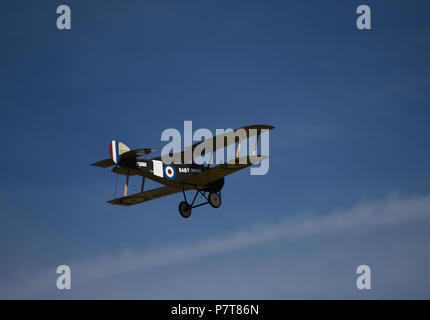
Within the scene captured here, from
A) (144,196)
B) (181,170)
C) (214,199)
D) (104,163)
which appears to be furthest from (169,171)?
(144,196)

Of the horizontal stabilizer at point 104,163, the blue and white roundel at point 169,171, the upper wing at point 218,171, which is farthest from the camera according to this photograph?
the blue and white roundel at point 169,171

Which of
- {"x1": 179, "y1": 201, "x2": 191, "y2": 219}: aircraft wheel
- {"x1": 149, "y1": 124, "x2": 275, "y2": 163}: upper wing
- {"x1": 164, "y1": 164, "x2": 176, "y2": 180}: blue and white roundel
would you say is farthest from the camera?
{"x1": 179, "y1": 201, "x2": 191, "y2": 219}: aircraft wheel

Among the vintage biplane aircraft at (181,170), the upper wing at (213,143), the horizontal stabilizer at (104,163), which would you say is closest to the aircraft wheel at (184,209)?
the vintage biplane aircraft at (181,170)

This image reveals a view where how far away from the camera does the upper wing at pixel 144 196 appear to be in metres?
29.3

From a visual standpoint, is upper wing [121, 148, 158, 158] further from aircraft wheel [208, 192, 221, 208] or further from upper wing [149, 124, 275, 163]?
aircraft wheel [208, 192, 221, 208]

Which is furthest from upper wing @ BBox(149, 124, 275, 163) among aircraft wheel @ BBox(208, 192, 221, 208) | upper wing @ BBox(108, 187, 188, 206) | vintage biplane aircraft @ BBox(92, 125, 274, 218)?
upper wing @ BBox(108, 187, 188, 206)

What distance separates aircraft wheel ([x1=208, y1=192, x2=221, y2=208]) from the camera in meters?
28.4

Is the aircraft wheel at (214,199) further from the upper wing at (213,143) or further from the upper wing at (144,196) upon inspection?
the upper wing at (213,143)

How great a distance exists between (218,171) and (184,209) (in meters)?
2.65

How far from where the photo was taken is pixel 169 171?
27.1m

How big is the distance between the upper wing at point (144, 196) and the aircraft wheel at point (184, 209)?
3.34ft
